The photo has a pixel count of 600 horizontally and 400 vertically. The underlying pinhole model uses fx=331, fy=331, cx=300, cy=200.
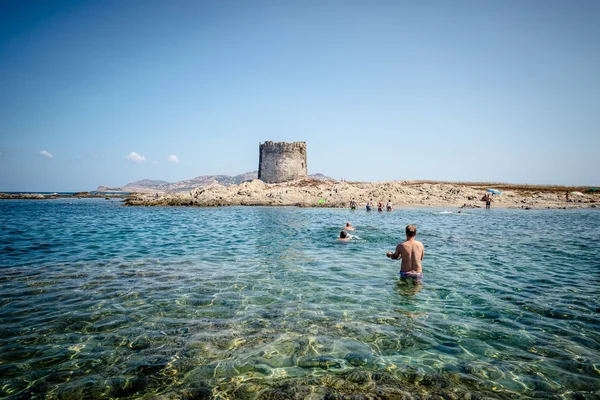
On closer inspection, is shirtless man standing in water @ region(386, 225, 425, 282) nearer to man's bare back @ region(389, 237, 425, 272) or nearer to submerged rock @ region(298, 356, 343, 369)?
man's bare back @ region(389, 237, 425, 272)

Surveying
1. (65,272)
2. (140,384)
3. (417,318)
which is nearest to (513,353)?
(417,318)

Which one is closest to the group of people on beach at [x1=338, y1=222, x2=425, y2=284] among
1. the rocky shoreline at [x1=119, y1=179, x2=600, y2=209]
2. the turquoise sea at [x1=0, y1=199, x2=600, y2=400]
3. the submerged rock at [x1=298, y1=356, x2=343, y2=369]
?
the turquoise sea at [x1=0, y1=199, x2=600, y2=400]

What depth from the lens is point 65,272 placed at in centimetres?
1023

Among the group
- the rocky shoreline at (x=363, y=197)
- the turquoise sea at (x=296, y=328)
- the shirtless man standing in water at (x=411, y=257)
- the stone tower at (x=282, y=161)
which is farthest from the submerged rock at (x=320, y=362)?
the stone tower at (x=282, y=161)

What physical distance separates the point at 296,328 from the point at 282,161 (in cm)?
5561

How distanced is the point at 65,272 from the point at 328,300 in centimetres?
828

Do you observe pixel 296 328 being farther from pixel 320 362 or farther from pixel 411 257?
pixel 411 257

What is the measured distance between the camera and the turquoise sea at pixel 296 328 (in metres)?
4.46

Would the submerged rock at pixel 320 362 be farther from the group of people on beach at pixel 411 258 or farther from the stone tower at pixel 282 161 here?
the stone tower at pixel 282 161

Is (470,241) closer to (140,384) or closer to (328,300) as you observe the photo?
(328,300)

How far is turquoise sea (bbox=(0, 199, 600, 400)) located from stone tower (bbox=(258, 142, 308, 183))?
161 feet

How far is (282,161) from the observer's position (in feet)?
200

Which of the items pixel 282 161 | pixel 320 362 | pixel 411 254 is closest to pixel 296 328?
pixel 320 362

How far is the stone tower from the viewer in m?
60.8
